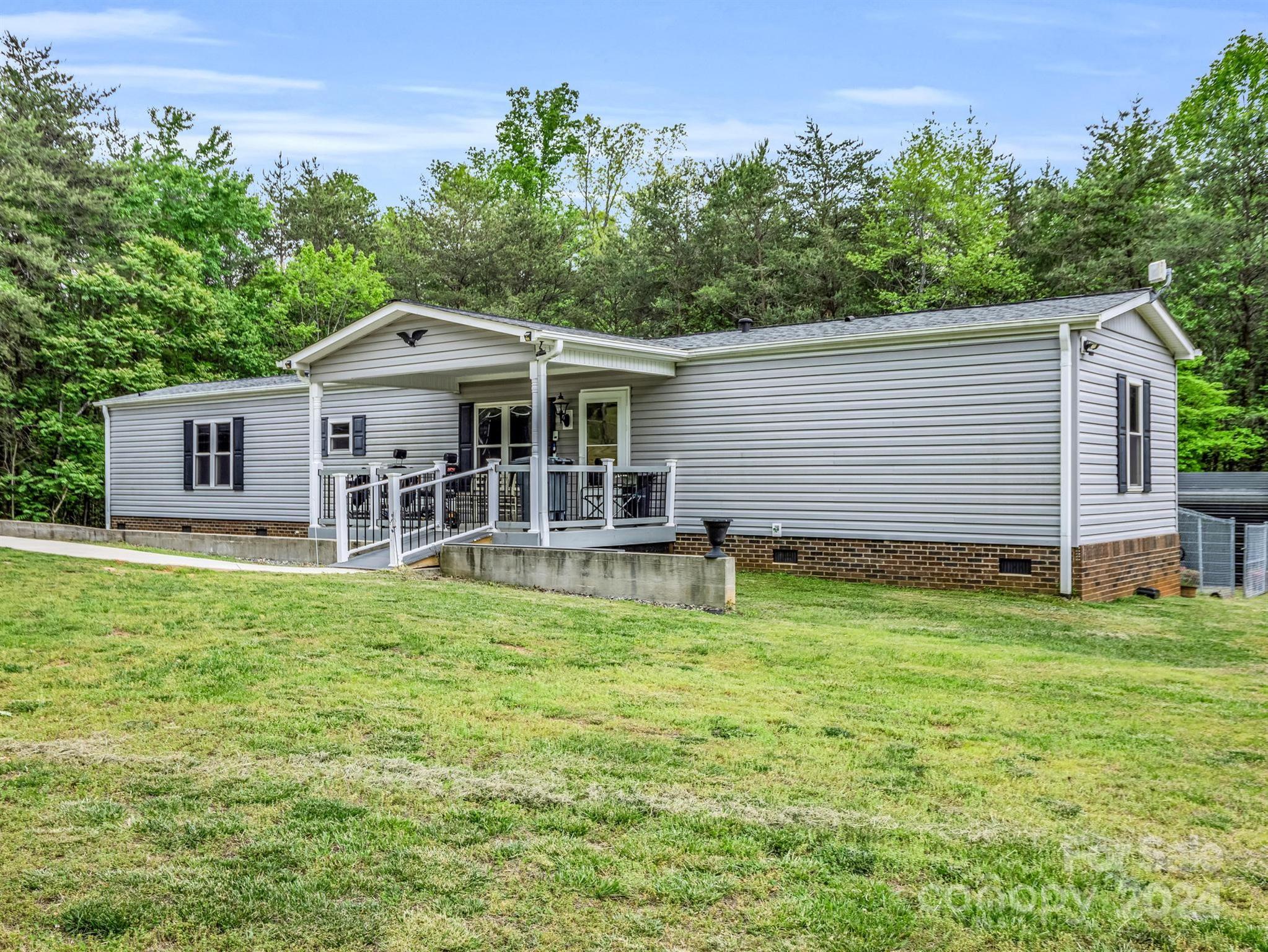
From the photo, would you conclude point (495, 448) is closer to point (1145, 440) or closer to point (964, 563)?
point (964, 563)

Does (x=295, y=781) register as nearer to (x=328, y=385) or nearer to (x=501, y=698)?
(x=501, y=698)

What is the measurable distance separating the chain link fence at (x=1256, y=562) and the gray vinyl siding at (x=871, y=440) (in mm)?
5509

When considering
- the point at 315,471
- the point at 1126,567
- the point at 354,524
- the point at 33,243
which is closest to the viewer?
the point at 1126,567

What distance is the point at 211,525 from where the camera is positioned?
21250mm

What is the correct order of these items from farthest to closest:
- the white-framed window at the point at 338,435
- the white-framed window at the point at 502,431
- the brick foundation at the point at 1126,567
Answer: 1. the white-framed window at the point at 338,435
2. the white-framed window at the point at 502,431
3. the brick foundation at the point at 1126,567

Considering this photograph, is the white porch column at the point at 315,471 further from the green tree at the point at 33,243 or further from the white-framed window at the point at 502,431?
the green tree at the point at 33,243

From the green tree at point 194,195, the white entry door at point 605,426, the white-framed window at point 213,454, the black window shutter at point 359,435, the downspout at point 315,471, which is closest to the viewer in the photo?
the downspout at point 315,471

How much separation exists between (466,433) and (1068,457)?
9956 mm

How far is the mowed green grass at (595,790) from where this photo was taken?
3.03 meters

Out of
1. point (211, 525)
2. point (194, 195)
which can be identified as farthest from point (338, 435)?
point (194, 195)

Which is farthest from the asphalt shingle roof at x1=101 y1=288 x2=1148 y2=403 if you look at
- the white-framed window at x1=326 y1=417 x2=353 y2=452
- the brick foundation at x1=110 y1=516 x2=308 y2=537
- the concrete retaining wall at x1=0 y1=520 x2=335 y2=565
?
the brick foundation at x1=110 y1=516 x2=308 y2=537

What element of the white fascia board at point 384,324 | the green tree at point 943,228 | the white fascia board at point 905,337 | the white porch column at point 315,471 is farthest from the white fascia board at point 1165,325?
the green tree at point 943,228

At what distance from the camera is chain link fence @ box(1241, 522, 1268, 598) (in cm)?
1521

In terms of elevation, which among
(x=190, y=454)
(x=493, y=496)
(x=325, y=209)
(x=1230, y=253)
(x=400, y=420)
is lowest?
(x=493, y=496)
